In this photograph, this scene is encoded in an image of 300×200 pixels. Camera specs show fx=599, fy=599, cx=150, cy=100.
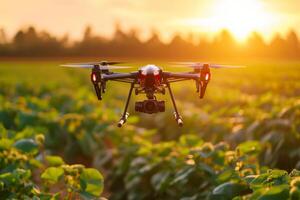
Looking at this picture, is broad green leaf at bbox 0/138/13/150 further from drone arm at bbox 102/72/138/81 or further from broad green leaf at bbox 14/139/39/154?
drone arm at bbox 102/72/138/81

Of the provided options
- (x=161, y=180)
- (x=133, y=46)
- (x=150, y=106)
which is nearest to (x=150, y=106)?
(x=150, y=106)

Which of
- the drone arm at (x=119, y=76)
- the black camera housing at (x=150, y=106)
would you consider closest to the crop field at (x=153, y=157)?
the drone arm at (x=119, y=76)

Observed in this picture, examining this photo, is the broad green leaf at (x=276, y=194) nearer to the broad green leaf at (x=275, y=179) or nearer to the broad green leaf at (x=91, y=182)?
the broad green leaf at (x=275, y=179)

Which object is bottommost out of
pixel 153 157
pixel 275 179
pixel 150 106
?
pixel 153 157

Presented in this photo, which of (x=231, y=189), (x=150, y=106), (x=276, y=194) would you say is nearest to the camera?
(x=150, y=106)

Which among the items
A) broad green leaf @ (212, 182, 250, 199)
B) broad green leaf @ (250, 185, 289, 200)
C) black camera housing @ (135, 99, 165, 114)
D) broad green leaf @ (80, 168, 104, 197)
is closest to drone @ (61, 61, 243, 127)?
black camera housing @ (135, 99, 165, 114)

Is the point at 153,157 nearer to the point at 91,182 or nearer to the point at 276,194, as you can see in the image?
the point at 91,182
